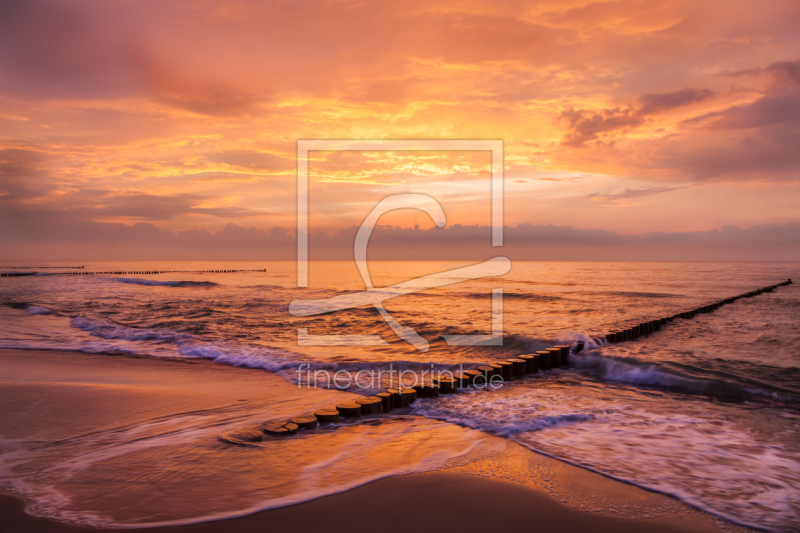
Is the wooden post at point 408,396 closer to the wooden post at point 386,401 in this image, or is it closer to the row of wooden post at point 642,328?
the wooden post at point 386,401

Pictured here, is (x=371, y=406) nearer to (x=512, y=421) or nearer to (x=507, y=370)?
(x=512, y=421)

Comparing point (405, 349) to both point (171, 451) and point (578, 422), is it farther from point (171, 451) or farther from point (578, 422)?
point (171, 451)

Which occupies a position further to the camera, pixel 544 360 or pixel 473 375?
pixel 544 360

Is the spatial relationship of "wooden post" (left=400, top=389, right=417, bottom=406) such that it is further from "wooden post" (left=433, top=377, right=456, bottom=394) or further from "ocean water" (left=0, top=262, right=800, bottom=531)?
"wooden post" (left=433, top=377, right=456, bottom=394)

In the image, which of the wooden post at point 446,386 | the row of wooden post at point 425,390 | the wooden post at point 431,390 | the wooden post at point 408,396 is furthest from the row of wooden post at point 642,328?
the wooden post at point 408,396

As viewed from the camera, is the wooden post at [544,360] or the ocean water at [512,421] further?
the wooden post at [544,360]

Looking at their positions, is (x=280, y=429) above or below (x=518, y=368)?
above

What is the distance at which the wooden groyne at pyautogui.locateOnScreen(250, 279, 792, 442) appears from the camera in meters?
5.61

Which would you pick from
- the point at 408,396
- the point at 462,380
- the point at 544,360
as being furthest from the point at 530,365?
the point at 408,396

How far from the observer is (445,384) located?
7332 mm

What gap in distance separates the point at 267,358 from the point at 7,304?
21.9m

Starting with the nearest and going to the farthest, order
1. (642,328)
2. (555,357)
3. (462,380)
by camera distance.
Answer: (462,380) → (555,357) → (642,328)

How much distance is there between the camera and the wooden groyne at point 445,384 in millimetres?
5613

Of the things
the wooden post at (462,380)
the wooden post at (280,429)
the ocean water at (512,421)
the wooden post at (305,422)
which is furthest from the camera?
the wooden post at (462,380)
